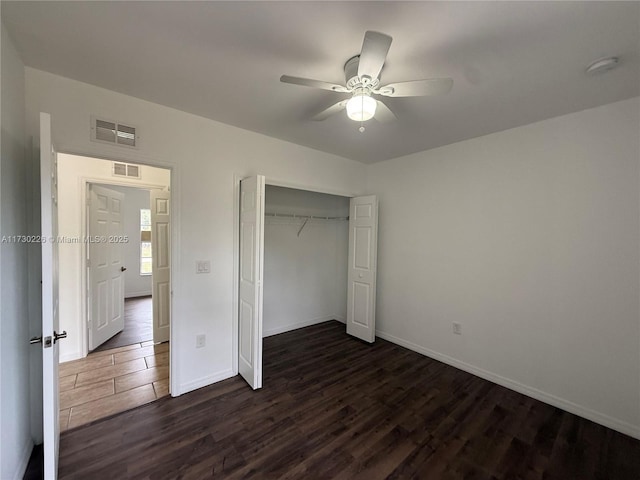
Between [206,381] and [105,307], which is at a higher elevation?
[105,307]

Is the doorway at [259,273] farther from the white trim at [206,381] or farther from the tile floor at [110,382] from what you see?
the tile floor at [110,382]

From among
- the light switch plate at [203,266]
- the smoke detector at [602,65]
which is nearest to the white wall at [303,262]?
the light switch plate at [203,266]

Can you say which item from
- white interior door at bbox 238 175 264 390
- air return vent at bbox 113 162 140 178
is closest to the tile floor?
white interior door at bbox 238 175 264 390

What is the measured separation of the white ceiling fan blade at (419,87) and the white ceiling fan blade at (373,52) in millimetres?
127

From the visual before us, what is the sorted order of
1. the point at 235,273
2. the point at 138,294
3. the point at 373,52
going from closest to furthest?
the point at 373,52 < the point at 235,273 < the point at 138,294

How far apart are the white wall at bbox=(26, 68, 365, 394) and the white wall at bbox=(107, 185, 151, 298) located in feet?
16.3

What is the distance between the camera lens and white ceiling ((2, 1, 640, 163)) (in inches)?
50.6

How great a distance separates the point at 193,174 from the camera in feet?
8.09

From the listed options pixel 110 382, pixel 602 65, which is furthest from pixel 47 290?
pixel 602 65

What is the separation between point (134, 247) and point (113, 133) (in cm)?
535

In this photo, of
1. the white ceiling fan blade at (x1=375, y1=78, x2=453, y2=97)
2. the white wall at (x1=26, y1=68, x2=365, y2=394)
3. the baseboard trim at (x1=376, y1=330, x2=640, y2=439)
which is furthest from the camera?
the baseboard trim at (x1=376, y1=330, x2=640, y2=439)

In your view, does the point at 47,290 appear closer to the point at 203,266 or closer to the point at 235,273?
the point at 203,266

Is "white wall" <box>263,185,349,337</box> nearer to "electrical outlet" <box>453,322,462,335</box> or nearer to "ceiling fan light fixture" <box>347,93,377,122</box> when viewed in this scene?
"electrical outlet" <box>453,322,462,335</box>

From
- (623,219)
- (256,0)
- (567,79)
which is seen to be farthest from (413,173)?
(256,0)
